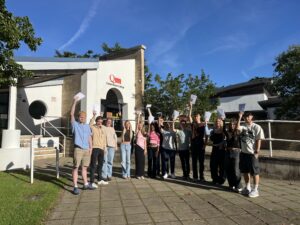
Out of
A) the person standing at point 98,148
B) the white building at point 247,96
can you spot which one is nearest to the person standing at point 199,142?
the person standing at point 98,148

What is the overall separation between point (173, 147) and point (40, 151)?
8.11m

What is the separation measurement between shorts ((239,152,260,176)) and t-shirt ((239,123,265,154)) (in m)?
0.11

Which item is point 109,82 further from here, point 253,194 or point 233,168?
point 253,194

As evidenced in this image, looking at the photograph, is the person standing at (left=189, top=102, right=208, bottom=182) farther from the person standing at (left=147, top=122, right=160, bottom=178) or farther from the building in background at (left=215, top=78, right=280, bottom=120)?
the building in background at (left=215, top=78, right=280, bottom=120)

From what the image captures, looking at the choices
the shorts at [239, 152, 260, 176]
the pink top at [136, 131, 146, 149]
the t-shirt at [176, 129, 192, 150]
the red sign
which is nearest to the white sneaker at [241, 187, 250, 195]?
the shorts at [239, 152, 260, 176]

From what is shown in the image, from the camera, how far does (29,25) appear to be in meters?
8.82

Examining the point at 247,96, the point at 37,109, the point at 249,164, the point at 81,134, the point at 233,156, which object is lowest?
the point at 249,164

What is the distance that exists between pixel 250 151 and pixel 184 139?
2.28 meters

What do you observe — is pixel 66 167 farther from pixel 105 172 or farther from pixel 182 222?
pixel 182 222

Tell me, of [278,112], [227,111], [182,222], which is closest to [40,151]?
[182,222]

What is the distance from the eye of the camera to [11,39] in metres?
8.23

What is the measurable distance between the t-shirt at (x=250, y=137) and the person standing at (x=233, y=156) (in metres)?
0.20

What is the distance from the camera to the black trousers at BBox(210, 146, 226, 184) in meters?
7.84

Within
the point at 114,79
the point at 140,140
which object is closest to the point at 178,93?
the point at 114,79
